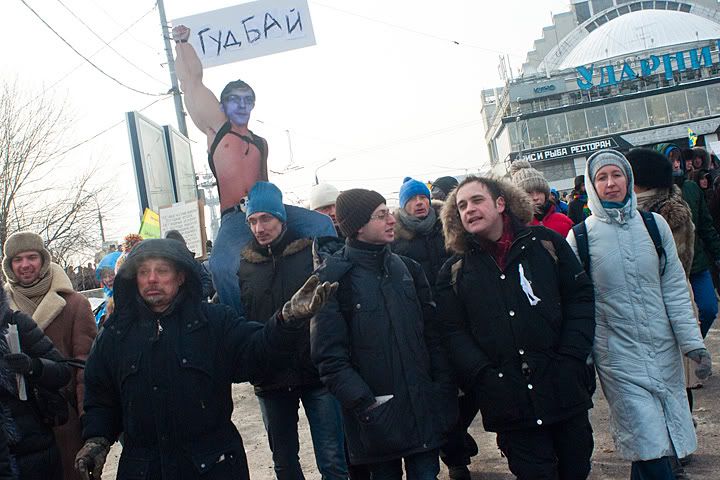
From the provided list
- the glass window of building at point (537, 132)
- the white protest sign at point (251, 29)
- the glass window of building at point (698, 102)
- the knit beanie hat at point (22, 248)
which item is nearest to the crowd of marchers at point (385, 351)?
the knit beanie hat at point (22, 248)

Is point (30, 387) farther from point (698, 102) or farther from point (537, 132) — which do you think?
point (698, 102)

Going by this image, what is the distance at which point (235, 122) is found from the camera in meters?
5.84

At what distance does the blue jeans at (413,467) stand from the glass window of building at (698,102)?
76.7 meters

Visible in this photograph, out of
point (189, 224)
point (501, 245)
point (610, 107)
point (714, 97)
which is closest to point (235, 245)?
point (501, 245)

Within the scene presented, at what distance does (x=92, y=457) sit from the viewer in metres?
3.34

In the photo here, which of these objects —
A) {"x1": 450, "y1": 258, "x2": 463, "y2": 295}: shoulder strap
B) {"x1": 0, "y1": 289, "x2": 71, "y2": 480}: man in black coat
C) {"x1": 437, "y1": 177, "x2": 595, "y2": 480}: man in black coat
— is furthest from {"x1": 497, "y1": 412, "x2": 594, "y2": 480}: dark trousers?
{"x1": 0, "y1": 289, "x2": 71, "y2": 480}: man in black coat

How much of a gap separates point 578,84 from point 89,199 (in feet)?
204

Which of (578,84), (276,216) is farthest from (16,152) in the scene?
(578,84)

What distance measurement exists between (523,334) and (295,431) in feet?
5.27

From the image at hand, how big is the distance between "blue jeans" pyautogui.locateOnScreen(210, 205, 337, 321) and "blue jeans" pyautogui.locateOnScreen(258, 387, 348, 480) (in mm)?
639

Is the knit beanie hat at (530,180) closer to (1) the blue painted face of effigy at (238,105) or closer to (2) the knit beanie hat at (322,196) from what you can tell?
(2) the knit beanie hat at (322,196)

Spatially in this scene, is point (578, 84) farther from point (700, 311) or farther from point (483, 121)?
point (700, 311)

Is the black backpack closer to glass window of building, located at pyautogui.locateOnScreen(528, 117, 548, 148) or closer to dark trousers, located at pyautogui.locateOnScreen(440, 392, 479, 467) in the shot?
dark trousers, located at pyautogui.locateOnScreen(440, 392, 479, 467)

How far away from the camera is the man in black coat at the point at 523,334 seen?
12.7 feet
